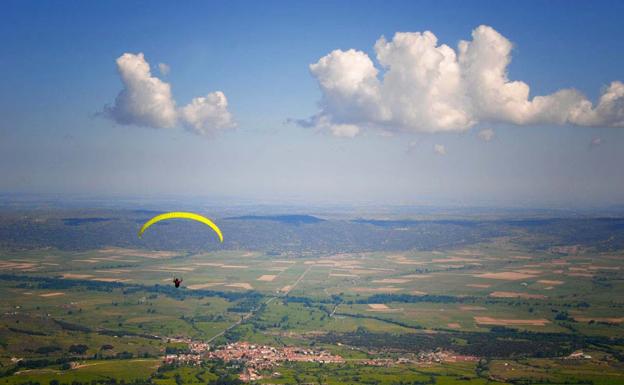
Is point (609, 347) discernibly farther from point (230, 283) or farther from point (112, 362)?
point (230, 283)

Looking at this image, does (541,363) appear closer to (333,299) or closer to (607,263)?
(333,299)

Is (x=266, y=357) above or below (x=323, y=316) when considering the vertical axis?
below

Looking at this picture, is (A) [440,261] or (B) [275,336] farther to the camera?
(A) [440,261]

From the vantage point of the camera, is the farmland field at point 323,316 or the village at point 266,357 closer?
the farmland field at point 323,316

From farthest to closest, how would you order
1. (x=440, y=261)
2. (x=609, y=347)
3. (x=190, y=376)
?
1. (x=440, y=261)
2. (x=609, y=347)
3. (x=190, y=376)

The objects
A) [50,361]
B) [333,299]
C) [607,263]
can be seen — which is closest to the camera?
[50,361]

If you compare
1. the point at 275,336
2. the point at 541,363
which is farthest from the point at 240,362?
the point at 541,363

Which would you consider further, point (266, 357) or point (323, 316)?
point (323, 316)

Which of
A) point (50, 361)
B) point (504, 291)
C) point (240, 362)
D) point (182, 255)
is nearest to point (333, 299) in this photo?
point (504, 291)

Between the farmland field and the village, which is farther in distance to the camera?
the village
